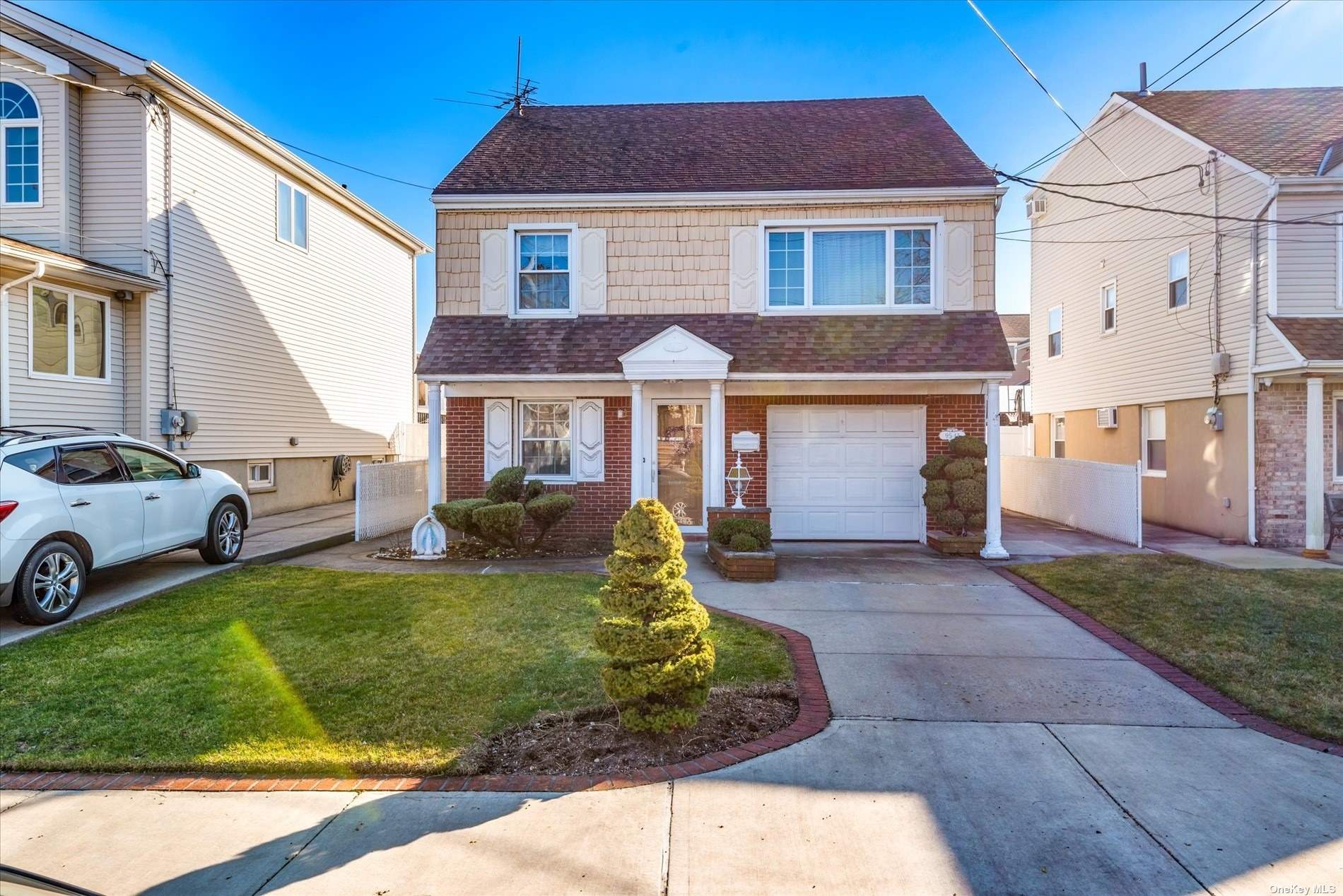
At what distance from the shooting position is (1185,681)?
17.8ft

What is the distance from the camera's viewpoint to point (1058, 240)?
17.8 metres

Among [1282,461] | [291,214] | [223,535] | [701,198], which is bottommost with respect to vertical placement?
[223,535]

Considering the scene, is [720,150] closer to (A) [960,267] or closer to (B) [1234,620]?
(A) [960,267]

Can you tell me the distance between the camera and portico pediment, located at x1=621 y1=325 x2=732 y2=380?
34.4 ft

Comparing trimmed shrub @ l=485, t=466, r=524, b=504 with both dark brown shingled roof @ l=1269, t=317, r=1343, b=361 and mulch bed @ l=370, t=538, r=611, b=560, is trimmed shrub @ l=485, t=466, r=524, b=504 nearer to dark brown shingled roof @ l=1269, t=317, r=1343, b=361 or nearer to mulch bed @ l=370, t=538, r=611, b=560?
mulch bed @ l=370, t=538, r=611, b=560

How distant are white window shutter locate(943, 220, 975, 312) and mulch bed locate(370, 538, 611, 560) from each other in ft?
21.5

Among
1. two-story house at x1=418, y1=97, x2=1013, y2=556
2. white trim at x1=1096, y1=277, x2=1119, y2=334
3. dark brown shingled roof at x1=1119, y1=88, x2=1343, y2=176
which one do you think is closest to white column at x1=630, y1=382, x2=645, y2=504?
two-story house at x1=418, y1=97, x2=1013, y2=556

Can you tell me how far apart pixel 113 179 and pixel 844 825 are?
14.0 metres

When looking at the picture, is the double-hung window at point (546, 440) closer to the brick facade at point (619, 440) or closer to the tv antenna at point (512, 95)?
the brick facade at point (619, 440)

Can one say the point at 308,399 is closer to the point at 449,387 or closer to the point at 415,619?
the point at 449,387

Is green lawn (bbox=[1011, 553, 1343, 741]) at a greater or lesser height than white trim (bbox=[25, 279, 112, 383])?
lesser

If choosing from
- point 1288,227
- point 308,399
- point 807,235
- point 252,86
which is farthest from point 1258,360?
point 252,86

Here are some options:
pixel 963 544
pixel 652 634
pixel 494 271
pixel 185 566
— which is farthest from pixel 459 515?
pixel 963 544

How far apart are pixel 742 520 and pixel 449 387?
17.5 ft
